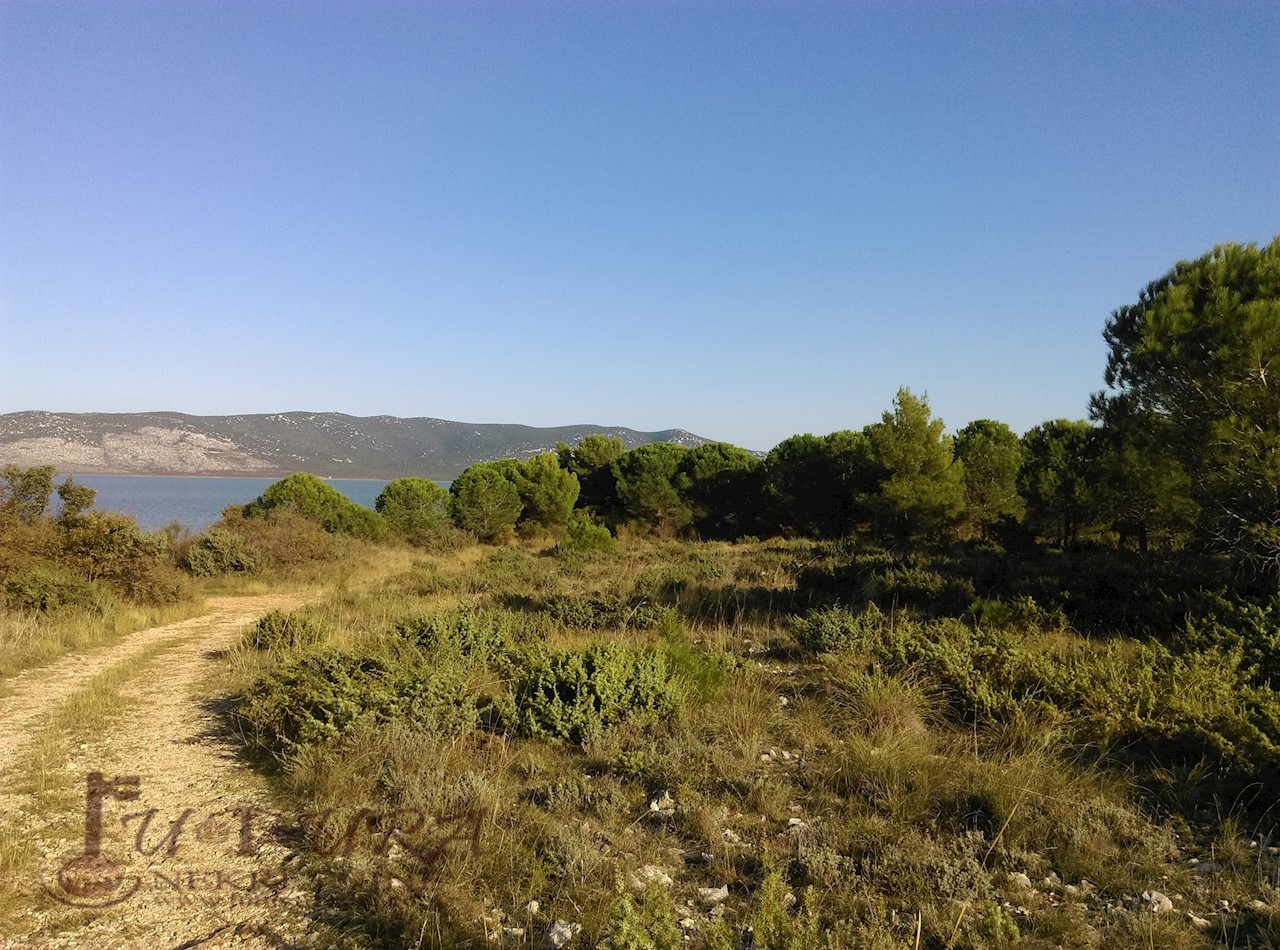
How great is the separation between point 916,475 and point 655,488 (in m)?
14.0

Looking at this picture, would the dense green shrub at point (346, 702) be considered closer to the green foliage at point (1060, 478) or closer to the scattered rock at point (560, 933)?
the scattered rock at point (560, 933)

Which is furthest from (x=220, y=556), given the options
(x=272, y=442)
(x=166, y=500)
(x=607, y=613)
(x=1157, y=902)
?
(x=272, y=442)

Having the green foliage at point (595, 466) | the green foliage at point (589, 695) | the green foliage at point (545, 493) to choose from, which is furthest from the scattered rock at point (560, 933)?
the green foliage at point (595, 466)

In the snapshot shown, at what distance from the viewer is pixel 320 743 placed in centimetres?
518

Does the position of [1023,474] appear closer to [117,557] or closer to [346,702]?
[346,702]

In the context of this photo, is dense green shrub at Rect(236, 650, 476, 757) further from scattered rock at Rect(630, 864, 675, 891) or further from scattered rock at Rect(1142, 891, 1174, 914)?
scattered rock at Rect(1142, 891, 1174, 914)

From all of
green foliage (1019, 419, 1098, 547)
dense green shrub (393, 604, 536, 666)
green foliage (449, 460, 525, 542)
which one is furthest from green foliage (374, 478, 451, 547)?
green foliage (1019, 419, 1098, 547)

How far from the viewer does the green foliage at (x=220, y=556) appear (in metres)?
16.6

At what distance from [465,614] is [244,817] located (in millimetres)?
4158

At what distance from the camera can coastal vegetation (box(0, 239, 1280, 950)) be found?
320 cm

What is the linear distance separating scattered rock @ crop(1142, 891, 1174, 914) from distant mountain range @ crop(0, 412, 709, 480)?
68.3 meters

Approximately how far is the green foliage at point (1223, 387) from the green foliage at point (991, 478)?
1312 centimetres

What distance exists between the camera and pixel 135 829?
4.20 metres

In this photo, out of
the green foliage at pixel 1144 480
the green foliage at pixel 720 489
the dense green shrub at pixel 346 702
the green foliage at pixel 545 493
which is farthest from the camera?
the green foliage at pixel 720 489
